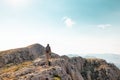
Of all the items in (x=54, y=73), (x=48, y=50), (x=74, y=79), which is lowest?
(x=74, y=79)

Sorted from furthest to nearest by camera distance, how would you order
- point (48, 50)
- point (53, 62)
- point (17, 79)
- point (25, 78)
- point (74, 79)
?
point (74, 79), point (53, 62), point (48, 50), point (17, 79), point (25, 78)

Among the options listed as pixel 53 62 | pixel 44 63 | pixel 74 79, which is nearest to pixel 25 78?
pixel 44 63

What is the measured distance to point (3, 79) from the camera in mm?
104625

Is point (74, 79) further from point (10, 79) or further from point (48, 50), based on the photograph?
point (10, 79)

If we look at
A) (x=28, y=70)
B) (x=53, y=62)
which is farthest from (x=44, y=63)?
(x=28, y=70)

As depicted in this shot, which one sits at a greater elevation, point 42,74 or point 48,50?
point 48,50

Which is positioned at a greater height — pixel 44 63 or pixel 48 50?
pixel 48 50

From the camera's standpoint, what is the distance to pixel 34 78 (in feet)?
303

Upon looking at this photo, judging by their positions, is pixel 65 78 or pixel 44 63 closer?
pixel 65 78

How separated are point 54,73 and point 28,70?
52.9ft

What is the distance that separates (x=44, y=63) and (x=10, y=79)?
30.7m

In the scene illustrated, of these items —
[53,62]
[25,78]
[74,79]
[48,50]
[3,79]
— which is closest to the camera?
[25,78]

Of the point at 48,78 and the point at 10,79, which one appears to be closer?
the point at 48,78

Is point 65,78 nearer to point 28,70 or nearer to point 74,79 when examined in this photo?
point 28,70
